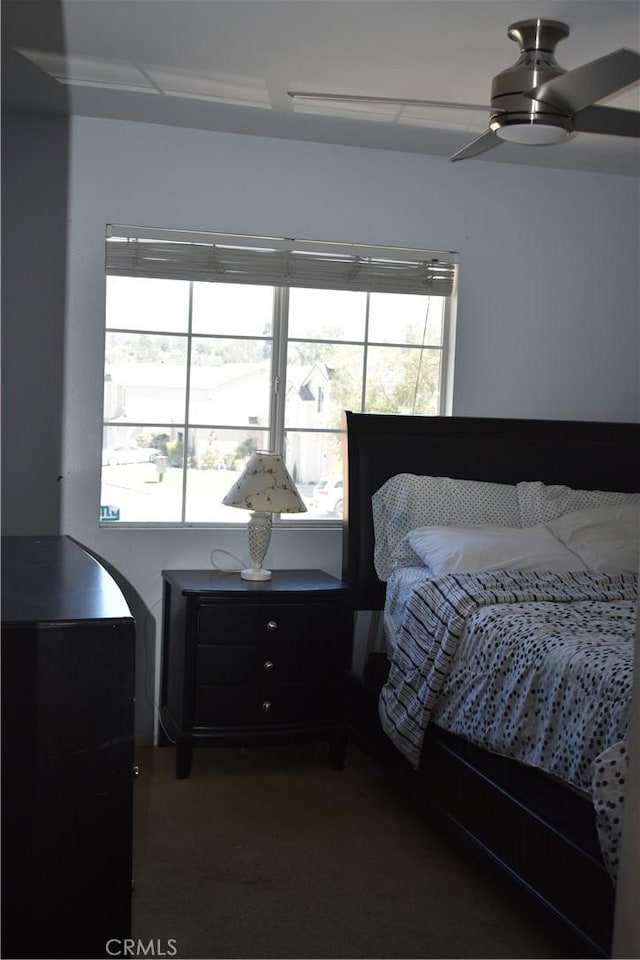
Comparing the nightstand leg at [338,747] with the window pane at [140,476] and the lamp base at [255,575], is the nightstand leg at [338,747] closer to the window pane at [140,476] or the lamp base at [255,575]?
the lamp base at [255,575]

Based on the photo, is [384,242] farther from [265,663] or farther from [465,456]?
[265,663]

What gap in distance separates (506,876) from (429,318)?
241 cm

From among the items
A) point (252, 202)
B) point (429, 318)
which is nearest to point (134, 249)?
point (252, 202)

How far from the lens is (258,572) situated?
366 centimetres

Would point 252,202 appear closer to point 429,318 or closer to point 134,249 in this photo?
point 134,249

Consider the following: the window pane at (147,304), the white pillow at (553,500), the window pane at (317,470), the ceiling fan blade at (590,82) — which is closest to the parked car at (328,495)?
the window pane at (317,470)

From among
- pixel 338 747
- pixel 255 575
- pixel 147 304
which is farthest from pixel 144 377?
pixel 338 747

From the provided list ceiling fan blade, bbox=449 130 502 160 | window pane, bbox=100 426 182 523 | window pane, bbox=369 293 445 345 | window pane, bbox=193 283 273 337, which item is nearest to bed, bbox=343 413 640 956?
window pane, bbox=369 293 445 345

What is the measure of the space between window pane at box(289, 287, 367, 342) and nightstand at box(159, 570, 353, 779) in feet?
3.66

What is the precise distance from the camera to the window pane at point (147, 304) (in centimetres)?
384

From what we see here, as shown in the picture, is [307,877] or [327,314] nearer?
[307,877]

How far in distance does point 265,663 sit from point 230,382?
120 cm

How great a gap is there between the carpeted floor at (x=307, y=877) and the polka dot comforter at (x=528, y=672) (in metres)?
0.33

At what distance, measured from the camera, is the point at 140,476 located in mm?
3908
